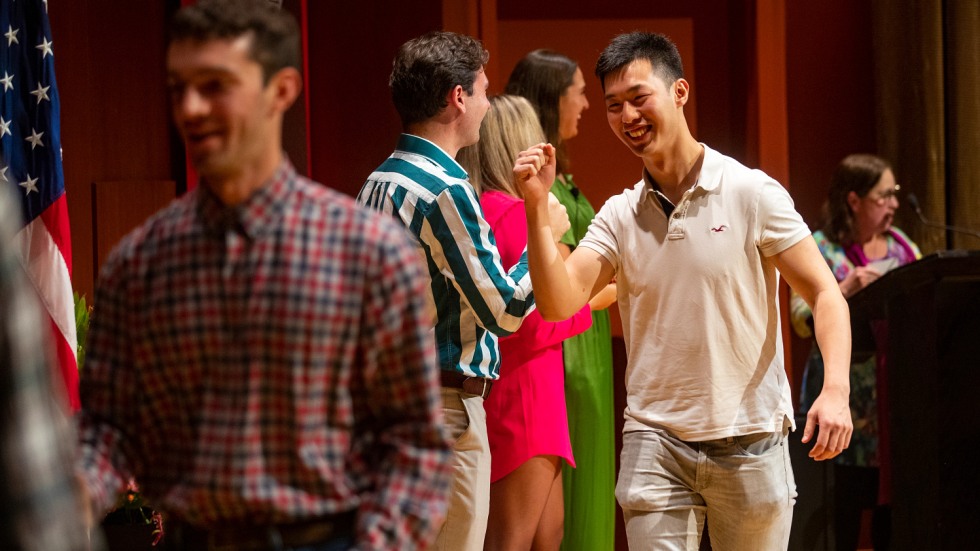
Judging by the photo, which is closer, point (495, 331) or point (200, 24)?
point (200, 24)

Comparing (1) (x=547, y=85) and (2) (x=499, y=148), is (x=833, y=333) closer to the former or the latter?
(2) (x=499, y=148)

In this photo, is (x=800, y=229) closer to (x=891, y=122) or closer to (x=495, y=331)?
(x=495, y=331)

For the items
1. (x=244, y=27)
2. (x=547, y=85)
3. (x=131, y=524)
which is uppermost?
(x=547, y=85)

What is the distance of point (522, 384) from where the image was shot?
3391 mm

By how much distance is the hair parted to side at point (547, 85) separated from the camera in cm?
429

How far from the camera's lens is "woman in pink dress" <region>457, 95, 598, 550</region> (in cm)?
330

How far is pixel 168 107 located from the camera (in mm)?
4430

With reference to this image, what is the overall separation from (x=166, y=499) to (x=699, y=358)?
4.69 feet

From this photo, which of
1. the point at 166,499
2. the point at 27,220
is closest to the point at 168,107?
the point at 27,220

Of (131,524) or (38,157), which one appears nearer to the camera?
(38,157)

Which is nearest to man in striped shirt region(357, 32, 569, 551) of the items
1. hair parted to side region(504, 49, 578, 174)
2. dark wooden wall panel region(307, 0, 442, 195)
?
hair parted to side region(504, 49, 578, 174)

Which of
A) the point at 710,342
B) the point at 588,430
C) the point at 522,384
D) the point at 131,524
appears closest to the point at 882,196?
the point at 588,430

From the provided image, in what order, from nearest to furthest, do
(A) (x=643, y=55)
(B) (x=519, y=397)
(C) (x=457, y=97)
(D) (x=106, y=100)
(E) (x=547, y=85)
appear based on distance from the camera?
(A) (x=643, y=55)
(C) (x=457, y=97)
(B) (x=519, y=397)
(E) (x=547, y=85)
(D) (x=106, y=100)

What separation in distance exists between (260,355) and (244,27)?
1.36 ft
